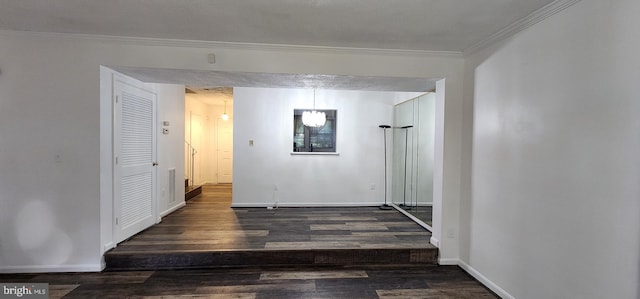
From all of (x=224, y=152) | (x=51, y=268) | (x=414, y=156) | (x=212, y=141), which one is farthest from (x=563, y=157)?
(x=212, y=141)

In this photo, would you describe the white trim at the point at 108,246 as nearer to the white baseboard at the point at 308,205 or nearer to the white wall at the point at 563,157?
the white baseboard at the point at 308,205

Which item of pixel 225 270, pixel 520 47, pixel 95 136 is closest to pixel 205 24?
pixel 95 136

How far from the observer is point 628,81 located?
4.97ft

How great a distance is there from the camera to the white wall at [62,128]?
8.69ft

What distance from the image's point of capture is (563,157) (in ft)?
6.13

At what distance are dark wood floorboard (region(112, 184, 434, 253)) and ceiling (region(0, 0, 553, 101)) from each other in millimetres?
1993

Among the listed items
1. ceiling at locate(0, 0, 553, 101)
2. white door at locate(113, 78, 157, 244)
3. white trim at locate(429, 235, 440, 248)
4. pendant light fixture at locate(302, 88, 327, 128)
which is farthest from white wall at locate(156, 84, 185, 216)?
white trim at locate(429, 235, 440, 248)

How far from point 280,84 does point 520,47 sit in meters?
2.51

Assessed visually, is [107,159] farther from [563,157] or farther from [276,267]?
[563,157]

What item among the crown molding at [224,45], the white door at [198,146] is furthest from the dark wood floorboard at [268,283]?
the white door at [198,146]

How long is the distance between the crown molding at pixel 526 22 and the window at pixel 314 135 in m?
2.87

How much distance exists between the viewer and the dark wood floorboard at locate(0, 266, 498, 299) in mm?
2430

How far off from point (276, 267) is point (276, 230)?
30.5 inches

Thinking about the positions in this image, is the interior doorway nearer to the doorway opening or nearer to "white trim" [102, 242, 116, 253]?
the doorway opening
